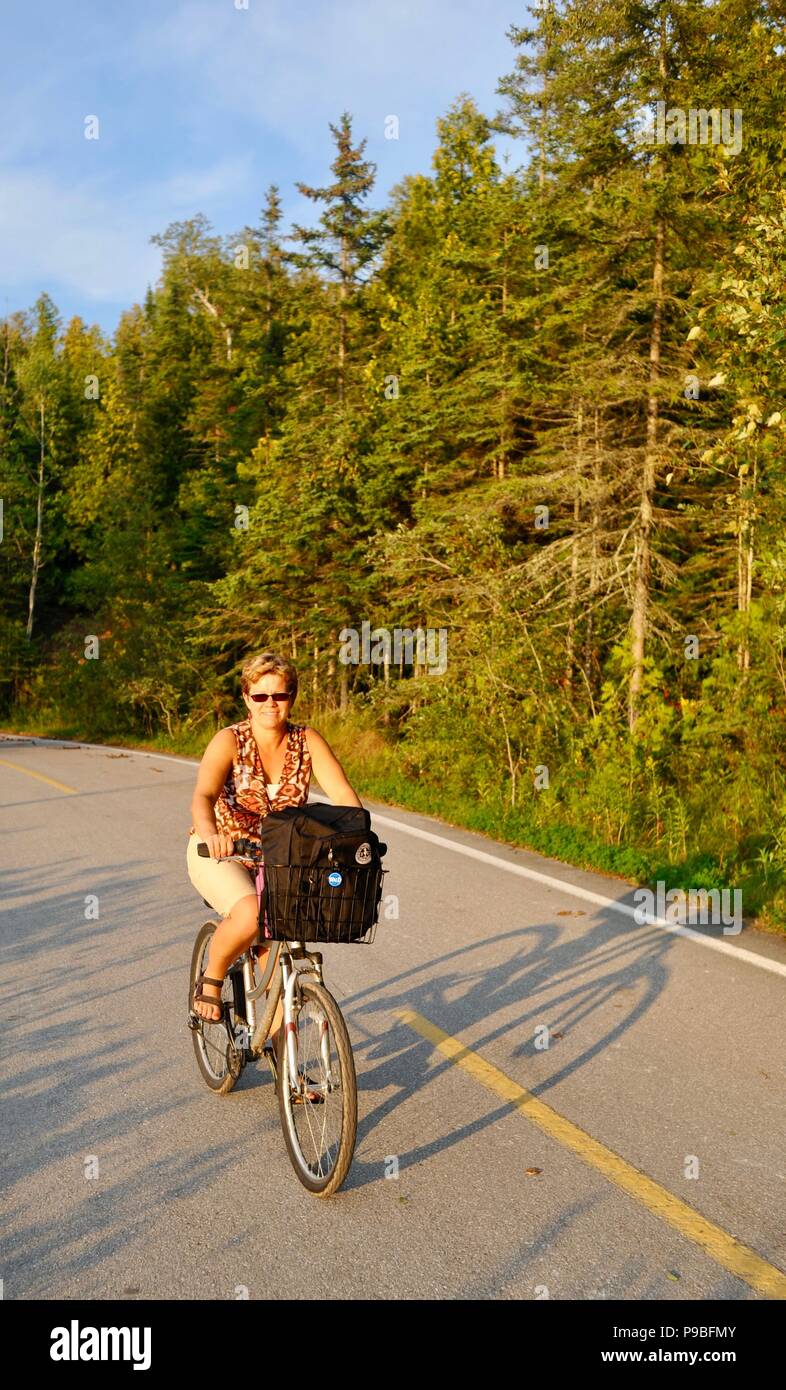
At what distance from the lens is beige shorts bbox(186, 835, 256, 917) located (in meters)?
4.89

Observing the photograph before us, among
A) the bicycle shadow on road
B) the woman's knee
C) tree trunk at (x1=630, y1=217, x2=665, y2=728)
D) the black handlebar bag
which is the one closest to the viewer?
the black handlebar bag

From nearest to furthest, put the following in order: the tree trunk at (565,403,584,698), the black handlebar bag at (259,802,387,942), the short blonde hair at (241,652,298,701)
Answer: the black handlebar bag at (259,802,387,942)
the short blonde hair at (241,652,298,701)
the tree trunk at (565,403,584,698)

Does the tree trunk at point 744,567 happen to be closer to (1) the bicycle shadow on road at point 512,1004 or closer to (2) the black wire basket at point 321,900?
(1) the bicycle shadow on road at point 512,1004

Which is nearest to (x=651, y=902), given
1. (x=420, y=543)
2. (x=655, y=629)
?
(x=655, y=629)

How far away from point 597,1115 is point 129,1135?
78.5 inches

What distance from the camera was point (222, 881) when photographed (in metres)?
4.95

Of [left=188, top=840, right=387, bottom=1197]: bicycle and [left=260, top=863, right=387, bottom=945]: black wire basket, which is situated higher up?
[left=260, top=863, right=387, bottom=945]: black wire basket

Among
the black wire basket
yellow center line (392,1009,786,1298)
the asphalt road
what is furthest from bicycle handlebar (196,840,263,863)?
yellow center line (392,1009,786,1298)

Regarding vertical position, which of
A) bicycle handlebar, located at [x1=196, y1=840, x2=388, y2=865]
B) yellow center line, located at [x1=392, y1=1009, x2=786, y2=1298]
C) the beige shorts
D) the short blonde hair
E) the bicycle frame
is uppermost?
the short blonde hair

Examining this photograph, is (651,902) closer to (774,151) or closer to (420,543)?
(774,151)

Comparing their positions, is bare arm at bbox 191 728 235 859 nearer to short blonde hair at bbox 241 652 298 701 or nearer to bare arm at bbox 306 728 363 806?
short blonde hair at bbox 241 652 298 701

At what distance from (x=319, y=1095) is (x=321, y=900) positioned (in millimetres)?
816

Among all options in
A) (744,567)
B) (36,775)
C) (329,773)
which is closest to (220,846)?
(329,773)

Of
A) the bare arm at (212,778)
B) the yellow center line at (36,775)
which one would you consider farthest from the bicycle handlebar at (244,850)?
the yellow center line at (36,775)
